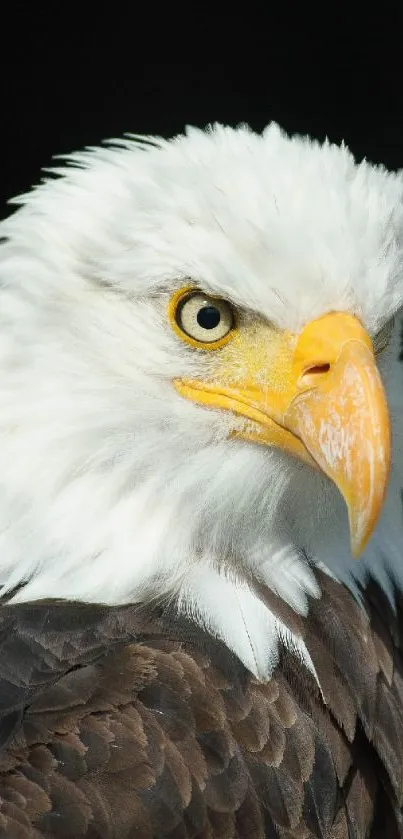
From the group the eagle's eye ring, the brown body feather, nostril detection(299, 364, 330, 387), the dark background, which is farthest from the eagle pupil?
the dark background

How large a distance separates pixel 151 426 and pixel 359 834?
2.96 ft

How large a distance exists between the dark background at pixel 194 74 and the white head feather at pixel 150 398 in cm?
328

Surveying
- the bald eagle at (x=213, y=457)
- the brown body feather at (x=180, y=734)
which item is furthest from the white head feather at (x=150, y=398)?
the brown body feather at (x=180, y=734)

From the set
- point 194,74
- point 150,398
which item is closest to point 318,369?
point 150,398

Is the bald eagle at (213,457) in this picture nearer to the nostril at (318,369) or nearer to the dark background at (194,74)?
the nostril at (318,369)

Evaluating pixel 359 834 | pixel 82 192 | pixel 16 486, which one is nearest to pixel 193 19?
pixel 82 192

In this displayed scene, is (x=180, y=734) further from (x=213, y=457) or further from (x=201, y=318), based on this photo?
(x=201, y=318)

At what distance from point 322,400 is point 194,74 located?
12.4 ft

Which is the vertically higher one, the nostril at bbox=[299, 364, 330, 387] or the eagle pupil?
the eagle pupil

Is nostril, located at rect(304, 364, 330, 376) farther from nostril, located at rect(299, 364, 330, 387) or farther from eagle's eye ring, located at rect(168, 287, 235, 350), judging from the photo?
eagle's eye ring, located at rect(168, 287, 235, 350)

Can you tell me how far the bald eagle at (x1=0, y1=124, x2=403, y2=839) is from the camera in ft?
7.66

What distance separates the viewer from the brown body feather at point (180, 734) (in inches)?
85.7

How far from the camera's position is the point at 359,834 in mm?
2445

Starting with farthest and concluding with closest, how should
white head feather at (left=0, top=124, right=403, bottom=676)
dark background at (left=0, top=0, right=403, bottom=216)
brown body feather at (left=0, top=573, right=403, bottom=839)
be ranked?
dark background at (left=0, top=0, right=403, bottom=216) < white head feather at (left=0, top=124, right=403, bottom=676) < brown body feather at (left=0, top=573, right=403, bottom=839)
